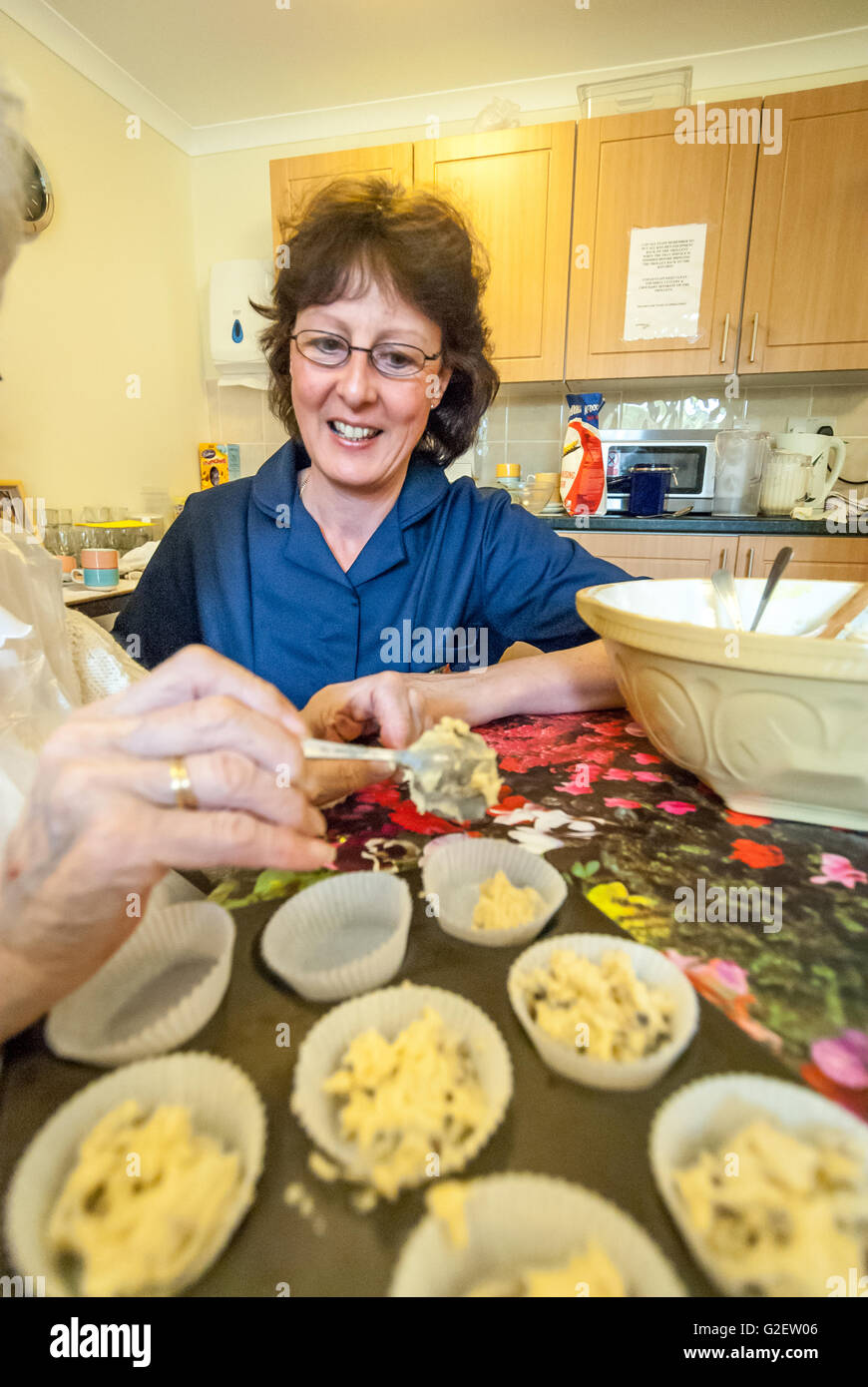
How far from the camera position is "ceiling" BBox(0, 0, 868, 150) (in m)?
2.22

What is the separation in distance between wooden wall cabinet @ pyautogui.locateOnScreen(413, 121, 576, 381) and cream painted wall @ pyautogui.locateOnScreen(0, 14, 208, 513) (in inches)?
48.5

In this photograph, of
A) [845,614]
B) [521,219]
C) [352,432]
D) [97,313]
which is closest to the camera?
[845,614]

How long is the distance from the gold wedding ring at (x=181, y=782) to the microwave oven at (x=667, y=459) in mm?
2584

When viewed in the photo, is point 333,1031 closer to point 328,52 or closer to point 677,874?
point 677,874

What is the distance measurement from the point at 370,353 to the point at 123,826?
0.96 m

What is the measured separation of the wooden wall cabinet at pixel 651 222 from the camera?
2.38 metres

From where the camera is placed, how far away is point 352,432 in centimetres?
116

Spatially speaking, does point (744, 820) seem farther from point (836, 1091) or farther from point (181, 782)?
point (181, 782)

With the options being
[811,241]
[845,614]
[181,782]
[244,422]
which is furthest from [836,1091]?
[244,422]

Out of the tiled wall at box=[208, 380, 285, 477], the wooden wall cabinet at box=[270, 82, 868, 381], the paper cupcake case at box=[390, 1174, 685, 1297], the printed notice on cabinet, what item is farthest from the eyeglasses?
the tiled wall at box=[208, 380, 285, 477]

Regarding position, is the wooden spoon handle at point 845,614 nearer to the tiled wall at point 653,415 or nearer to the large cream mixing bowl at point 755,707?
the large cream mixing bowl at point 755,707

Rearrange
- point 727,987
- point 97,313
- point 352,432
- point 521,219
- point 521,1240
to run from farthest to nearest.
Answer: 1. point 97,313
2. point 521,219
3. point 352,432
4. point 727,987
5. point 521,1240
